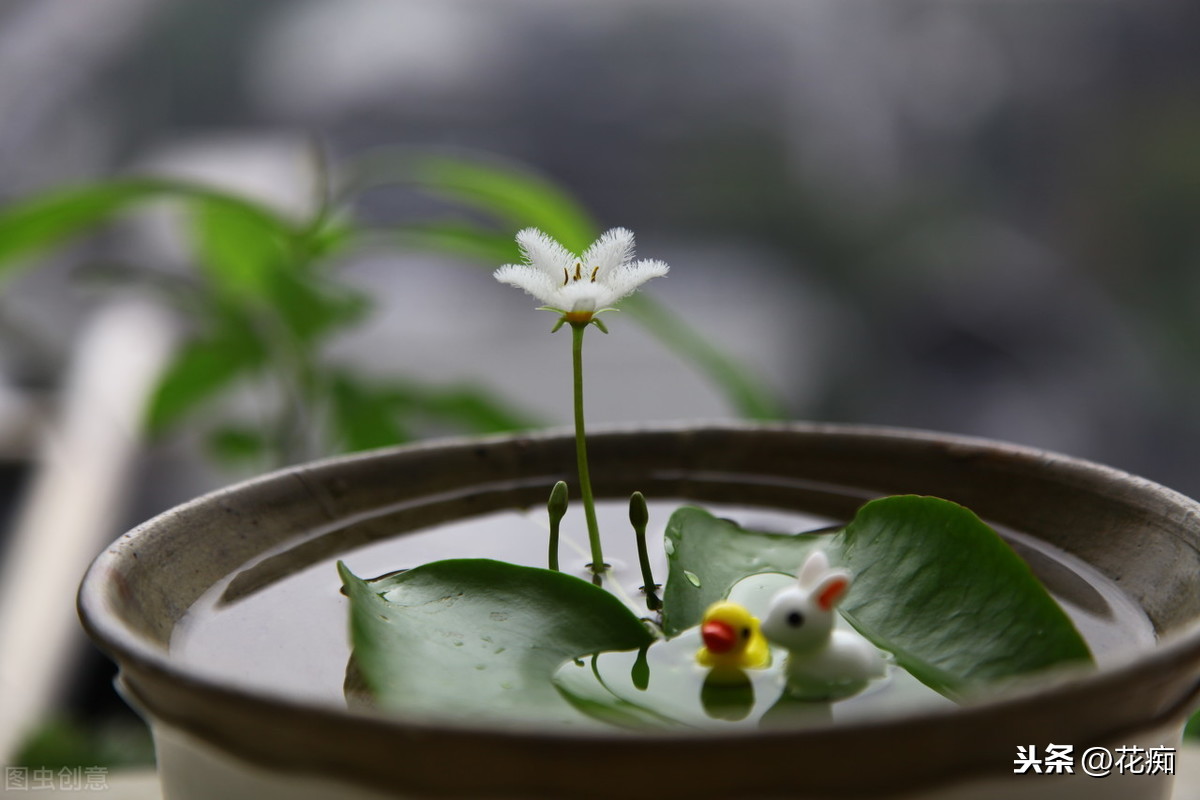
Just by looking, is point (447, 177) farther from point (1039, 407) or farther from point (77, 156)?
point (1039, 407)

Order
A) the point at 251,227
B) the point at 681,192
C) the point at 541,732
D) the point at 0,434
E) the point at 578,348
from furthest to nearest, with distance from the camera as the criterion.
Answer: the point at 681,192, the point at 0,434, the point at 251,227, the point at 578,348, the point at 541,732

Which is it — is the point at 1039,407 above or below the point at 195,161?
above

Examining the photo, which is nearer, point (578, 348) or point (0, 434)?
point (578, 348)

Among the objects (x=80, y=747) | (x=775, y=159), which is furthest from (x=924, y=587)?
(x=775, y=159)

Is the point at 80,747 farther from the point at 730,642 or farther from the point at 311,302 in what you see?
the point at 730,642

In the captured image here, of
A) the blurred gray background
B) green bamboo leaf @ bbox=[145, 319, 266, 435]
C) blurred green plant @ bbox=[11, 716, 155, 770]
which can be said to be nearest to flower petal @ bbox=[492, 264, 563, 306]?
green bamboo leaf @ bbox=[145, 319, 266, 435]

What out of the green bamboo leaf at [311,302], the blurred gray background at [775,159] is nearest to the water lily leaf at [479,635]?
the green bamboo leaf at [311,302]

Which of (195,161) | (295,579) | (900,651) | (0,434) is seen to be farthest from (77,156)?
(900,651)

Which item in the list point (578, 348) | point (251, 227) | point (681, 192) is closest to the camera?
point (578, 348)
